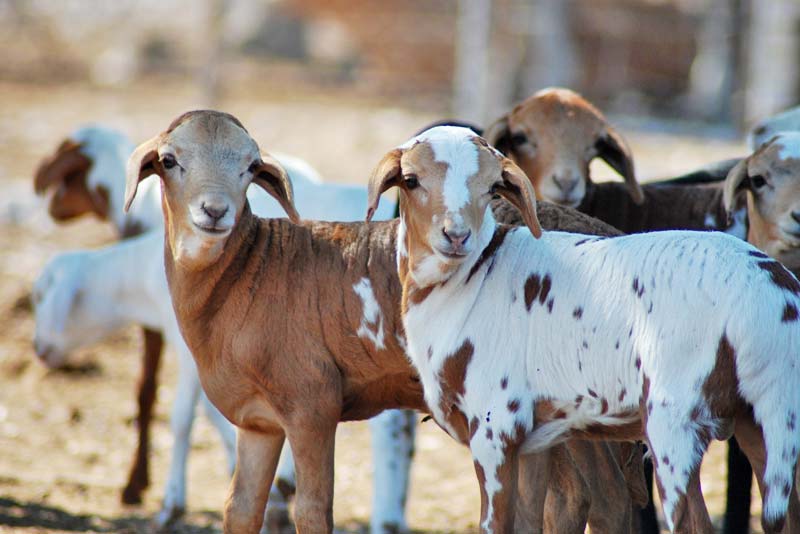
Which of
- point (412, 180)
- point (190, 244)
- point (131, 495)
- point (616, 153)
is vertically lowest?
point (131, 495)

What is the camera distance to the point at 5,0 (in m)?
33.6

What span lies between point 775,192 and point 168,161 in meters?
2.73

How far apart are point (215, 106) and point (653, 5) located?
1045cm

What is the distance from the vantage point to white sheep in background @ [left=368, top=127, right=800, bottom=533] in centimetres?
443

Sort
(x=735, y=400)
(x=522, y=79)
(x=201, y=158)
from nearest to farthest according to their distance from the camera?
1. (x=735, y=400)
2. (x=201, y=158)
3. (x=522, y=79)

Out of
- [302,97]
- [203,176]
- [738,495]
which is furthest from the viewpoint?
[302,97]

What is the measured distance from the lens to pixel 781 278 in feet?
14.8

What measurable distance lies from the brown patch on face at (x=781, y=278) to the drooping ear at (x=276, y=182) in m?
2.09

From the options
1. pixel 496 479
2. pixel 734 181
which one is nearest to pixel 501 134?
pixel 734 181

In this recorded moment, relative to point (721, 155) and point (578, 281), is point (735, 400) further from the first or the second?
point (721, 155)

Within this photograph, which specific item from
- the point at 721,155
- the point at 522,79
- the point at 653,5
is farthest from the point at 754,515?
the point at 653,5

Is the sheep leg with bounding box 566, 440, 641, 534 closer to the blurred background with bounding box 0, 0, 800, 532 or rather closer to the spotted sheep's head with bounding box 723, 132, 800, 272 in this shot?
the spotted sheep's head with bounding box 723, 132, 800, 272

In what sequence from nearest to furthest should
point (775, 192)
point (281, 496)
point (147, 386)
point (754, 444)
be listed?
point (754, 444)
point (775, 192)
point (281, 496)
point (147, 386)

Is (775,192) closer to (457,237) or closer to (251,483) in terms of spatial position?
(457,237)
